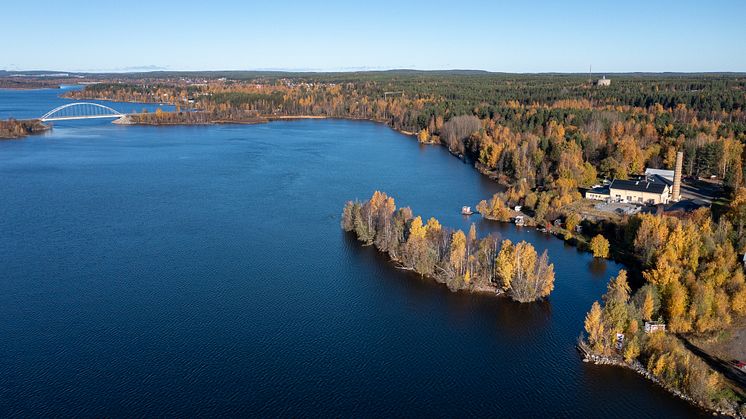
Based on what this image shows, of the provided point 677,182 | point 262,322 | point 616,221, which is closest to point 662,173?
point 677,182

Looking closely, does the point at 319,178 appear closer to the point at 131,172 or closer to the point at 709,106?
the point at 131,172

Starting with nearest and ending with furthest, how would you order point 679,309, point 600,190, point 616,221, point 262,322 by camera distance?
point 679,309, point 262,322, point 616,221, point 600,190

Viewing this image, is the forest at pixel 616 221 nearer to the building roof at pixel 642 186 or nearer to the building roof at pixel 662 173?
the building roof at pixel 662 173

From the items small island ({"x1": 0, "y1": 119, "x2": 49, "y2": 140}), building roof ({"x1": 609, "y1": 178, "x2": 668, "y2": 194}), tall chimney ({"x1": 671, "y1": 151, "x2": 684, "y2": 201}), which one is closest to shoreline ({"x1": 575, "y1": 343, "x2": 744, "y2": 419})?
building roof ({"x1": 609, "y1": 178, "x2": 668, "y2": 194})

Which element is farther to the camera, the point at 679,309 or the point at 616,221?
the point at 616,221

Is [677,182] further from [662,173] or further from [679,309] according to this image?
[679,309]

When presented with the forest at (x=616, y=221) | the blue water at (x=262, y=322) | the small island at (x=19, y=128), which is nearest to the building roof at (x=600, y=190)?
the forest at (x=616, y=221)

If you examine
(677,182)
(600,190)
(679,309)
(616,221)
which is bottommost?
(679,309)
